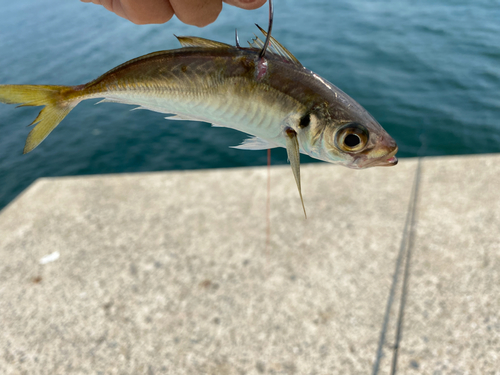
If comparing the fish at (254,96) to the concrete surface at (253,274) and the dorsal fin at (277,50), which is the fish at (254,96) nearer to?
the dorsal fin at (277,50)

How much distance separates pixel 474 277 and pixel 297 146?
324 cm

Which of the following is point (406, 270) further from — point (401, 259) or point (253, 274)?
point (253, 274)

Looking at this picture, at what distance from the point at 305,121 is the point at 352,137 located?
0.10 m

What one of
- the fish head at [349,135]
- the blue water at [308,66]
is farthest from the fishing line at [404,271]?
the fish head at [349,135]

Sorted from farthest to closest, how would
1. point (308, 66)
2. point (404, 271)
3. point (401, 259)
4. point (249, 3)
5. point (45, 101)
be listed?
1. point (308, 66)
2. point (401, 259)
3. point (404, 271)
4. point (249, 3)
5. point (45, 101)

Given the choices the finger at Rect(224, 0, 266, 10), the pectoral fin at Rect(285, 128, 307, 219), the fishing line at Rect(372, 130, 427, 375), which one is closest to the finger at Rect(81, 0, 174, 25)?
the finger at Rect(224, 0, 266, 10)

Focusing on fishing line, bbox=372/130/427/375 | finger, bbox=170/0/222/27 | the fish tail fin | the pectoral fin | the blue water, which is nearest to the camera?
the pectoral fin

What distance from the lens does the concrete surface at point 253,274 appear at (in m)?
3.02

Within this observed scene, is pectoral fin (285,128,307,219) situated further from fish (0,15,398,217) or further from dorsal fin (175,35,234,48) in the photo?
dorsal fin (175,35,234,48)

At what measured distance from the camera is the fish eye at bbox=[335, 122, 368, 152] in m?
0.82

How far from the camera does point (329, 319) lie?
10.5 feet

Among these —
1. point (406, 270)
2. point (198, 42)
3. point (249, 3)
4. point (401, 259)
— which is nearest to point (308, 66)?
point (401, 259)

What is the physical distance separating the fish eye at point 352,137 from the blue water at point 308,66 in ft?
15.9

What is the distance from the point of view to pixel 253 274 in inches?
143
